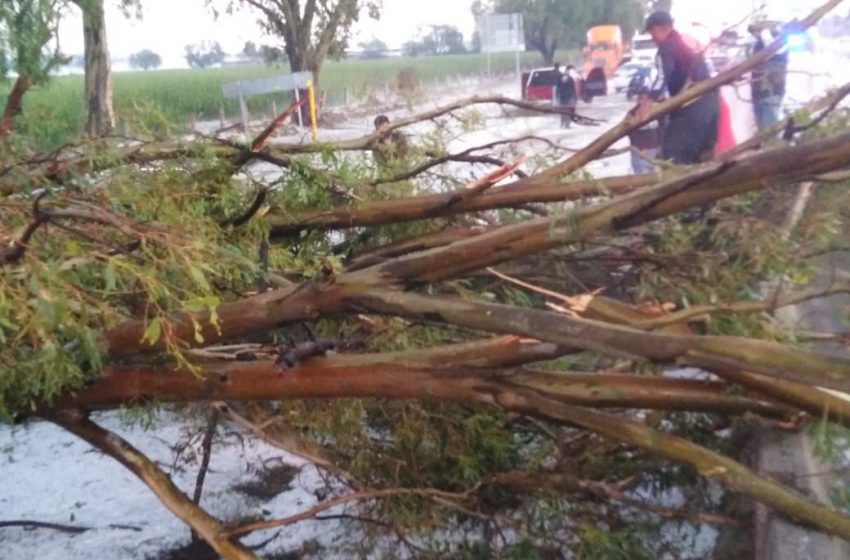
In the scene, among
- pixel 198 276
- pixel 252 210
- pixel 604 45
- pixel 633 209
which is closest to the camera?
pixel 198 276

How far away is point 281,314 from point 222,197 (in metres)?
0.78

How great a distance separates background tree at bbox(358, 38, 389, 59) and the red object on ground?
15069mm

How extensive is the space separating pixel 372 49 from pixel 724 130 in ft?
53.9

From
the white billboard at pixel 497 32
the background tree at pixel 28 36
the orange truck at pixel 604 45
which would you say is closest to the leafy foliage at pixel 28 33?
the background tree at pixel 28 36

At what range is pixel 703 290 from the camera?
2.94m

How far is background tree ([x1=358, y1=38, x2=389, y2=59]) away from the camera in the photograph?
1980 cm

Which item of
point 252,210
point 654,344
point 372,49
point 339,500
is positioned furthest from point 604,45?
point 654,344

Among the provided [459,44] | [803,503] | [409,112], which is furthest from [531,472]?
[459,44]

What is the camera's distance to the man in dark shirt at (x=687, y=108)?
4.36m

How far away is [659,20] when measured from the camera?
4.96 meters

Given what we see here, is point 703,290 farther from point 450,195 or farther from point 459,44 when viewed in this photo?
point 459,44

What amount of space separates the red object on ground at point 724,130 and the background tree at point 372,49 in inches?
593

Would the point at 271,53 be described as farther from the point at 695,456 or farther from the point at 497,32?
the point at 695,456

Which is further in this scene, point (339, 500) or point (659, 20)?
point (659, 20)
